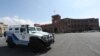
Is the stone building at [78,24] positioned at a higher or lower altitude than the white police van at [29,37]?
higher

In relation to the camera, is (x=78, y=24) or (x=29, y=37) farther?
(x=78, y=24)

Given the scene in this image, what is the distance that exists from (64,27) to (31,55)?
353ft

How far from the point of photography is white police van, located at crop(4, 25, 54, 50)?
13633 millimetres

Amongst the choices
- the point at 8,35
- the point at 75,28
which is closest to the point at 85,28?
the point at 75,28

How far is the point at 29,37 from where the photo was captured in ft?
46.5

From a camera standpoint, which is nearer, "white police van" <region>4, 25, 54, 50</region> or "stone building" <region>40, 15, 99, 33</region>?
"white police van" <region>4, 25, 54, 50</region>

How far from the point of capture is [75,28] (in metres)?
122

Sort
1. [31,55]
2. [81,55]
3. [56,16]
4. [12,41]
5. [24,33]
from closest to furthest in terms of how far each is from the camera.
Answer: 1. [81,55]
2. [31,55]
3. [24,33]
4. [12,41]
5. [56,16]

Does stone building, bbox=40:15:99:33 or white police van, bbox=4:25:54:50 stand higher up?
stone building, bbox=40:15:99:33

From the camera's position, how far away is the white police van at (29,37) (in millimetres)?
13633

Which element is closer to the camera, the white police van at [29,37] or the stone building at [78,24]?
the white police van at [29,37]

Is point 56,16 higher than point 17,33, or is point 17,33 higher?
point 56,16

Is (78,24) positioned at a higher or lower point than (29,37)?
higher

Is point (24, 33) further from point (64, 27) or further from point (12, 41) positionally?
point (64, 27)
